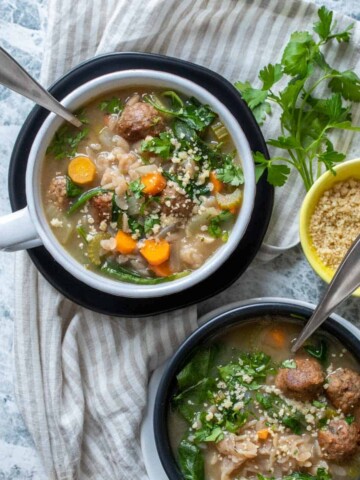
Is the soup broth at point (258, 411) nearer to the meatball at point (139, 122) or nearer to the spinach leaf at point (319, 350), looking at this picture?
the spinach leaf at point (319, 350)

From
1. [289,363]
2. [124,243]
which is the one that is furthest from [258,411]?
[124,243]

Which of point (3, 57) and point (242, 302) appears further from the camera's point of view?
point (242, 302)

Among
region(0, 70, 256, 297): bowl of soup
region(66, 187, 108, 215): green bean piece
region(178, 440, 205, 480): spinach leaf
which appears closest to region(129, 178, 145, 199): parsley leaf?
region(0, 70, 256, 297): bowl of soup

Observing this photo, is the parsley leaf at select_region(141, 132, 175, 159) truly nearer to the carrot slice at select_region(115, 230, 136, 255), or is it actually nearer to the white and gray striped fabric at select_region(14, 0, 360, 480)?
the carrot slice at select_region(115, 230, 136, 255)

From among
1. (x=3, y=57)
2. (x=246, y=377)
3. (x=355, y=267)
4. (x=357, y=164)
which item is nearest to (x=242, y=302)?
(x=246, y=377)

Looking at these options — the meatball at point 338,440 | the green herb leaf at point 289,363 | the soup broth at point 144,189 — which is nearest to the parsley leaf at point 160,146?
the soup broth at point 144,189

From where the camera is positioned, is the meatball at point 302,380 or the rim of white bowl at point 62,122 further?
the meatball at point 302,380

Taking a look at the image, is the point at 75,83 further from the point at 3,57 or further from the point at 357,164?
the point at 357,164
